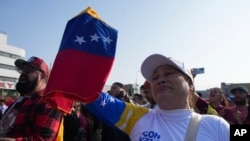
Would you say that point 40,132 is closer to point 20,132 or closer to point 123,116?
point 20,132

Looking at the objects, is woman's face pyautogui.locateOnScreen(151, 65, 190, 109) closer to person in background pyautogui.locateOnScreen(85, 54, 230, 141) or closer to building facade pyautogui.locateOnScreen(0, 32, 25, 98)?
person in background pyautogui.locateOnScreen(85, 54, 230, 141)

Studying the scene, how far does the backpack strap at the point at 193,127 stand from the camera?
2.15 metres

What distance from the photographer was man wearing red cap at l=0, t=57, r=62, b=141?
2890 millimetres

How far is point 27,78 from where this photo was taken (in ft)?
11.1

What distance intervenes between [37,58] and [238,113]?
3781mm

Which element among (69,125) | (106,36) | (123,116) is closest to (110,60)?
(106,36)

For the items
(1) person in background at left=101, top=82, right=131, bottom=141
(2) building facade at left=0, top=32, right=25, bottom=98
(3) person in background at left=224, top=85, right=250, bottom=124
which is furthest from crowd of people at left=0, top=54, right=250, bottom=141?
(2) building facade at left=0, top=32, right=25, bottom=98

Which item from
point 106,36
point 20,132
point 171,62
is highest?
point 106,36

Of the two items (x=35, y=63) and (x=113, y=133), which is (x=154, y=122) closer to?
(x=35, y=63)

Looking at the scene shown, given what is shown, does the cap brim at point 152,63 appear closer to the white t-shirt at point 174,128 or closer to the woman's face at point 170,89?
the woman's face at point 170,89

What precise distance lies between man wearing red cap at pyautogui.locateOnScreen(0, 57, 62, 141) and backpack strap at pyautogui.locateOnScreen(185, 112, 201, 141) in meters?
1.29

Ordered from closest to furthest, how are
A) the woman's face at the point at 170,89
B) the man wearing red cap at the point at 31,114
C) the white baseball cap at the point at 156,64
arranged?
the woman's face at the point at 170,89, the white baseball cap at the point at 156,64, the man wearing red cap at the point at 31,114

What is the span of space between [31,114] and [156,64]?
125cm

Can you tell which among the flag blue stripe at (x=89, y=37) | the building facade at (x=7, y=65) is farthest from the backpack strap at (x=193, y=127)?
the building facade at (x=7, y=65)
